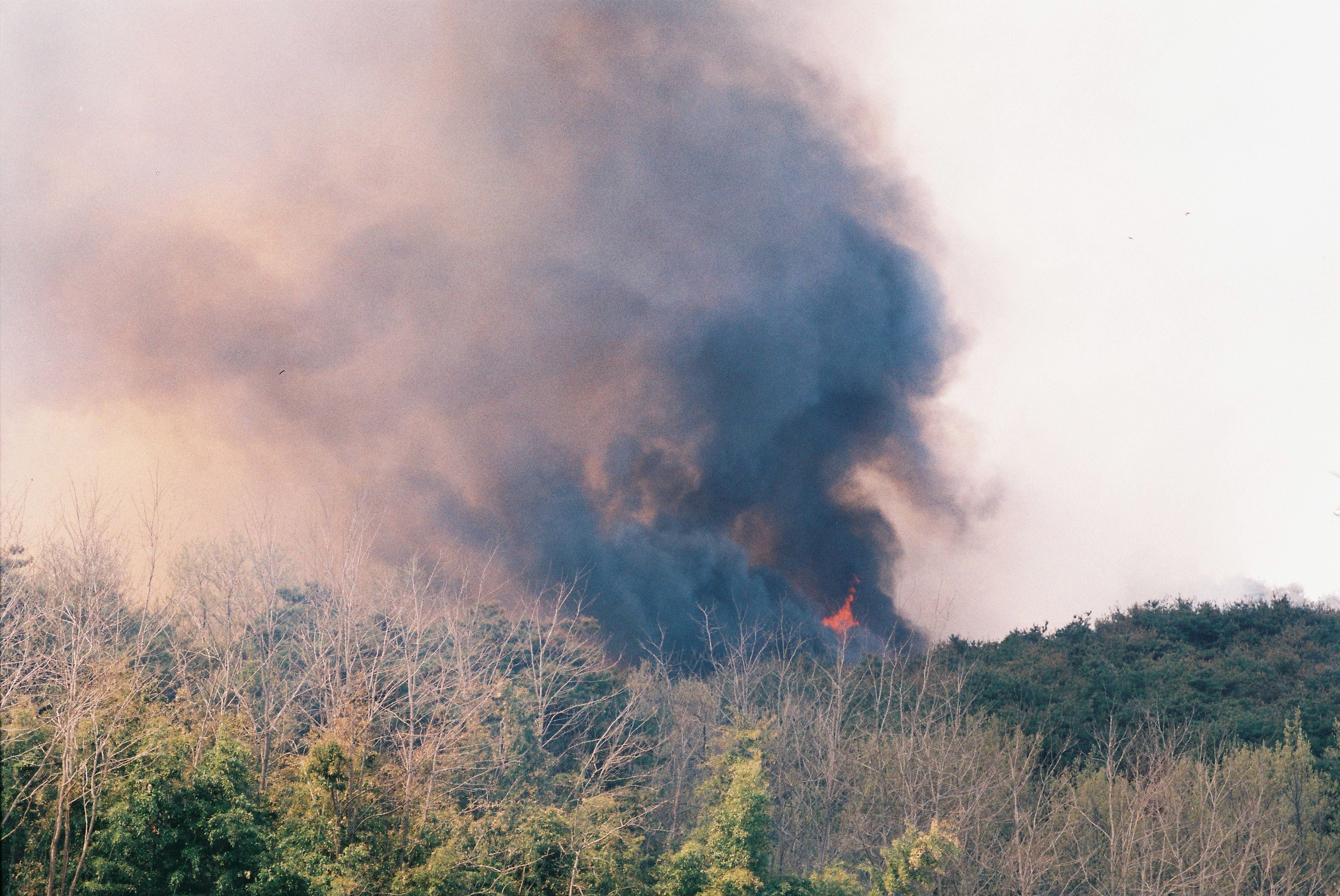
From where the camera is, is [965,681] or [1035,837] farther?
[965,681]

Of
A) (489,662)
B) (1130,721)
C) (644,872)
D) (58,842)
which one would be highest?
(1130,721)

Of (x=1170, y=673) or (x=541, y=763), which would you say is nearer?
(x=541, y=763)

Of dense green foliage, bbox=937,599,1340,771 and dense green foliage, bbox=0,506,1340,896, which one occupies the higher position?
dense green foliage, bbox=937,599,1340,771

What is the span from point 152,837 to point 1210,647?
59348mm

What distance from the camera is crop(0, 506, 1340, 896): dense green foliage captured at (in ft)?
63.5

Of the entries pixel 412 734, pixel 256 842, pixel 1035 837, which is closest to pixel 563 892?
pixel 412 734

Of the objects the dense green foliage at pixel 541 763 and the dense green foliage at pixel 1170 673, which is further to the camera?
the dense green foliage at pixel 1170 673

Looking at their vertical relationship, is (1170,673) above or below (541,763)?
above

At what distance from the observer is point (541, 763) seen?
30.7m

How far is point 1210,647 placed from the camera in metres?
54.7

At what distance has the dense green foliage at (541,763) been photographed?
1936 centimetres

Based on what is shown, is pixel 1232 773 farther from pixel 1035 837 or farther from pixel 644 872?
pixel 644 872

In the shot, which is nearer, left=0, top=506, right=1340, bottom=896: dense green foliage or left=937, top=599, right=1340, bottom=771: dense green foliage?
left=0, top=506, right=1340, bottom=896: dense green foliage

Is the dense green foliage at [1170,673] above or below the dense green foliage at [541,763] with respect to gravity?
above
